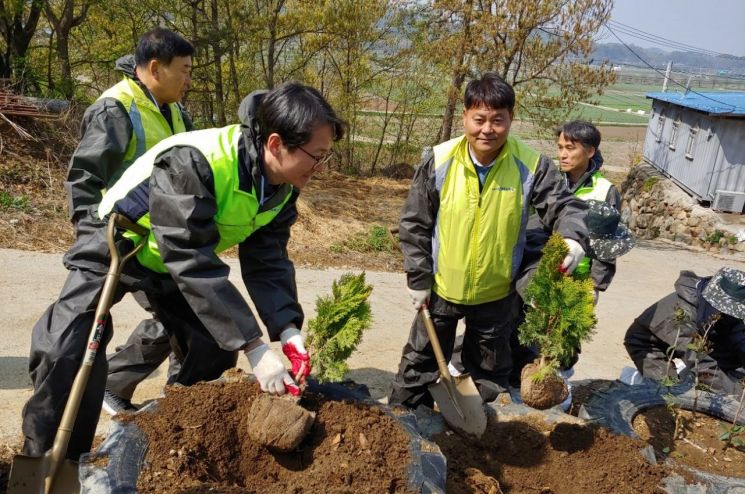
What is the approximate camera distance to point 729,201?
1455cm

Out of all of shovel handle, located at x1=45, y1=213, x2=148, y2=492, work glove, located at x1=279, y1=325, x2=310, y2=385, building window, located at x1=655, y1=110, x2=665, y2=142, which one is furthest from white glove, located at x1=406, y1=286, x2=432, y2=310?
building window, located at x1=655, y1=110, x2=665, y2=142

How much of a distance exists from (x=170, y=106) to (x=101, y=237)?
1.39 metres

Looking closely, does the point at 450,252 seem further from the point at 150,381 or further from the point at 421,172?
the point at 150,381

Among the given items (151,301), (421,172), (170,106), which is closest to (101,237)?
(151,301)

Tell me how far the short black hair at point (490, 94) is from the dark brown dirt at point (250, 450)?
64.5 inches

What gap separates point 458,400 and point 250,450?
115 centimetres

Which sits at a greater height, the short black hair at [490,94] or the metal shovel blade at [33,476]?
the short black hair at [490,94]

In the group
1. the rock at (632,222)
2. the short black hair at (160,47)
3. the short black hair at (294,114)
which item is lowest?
the rock at (632,222)

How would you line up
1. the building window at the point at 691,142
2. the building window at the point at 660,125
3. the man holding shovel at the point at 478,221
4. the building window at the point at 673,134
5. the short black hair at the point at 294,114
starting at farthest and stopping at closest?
the building window at the point at 660,125, the building window at the point at 673,134, the building window at the point at 691,142, the man holding shovel at the point at 478,221, the short black hair at the point at 294,114

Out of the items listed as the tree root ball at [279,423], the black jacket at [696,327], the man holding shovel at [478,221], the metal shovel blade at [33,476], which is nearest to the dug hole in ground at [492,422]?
the tree root ball at [279,423]

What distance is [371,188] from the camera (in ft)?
43.4

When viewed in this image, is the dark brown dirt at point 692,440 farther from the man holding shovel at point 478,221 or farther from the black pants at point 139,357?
the black pants at point 139,357

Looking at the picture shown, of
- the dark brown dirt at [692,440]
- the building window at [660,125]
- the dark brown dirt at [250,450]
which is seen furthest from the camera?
the building window at [660,125]

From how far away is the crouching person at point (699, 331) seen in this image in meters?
3.58
